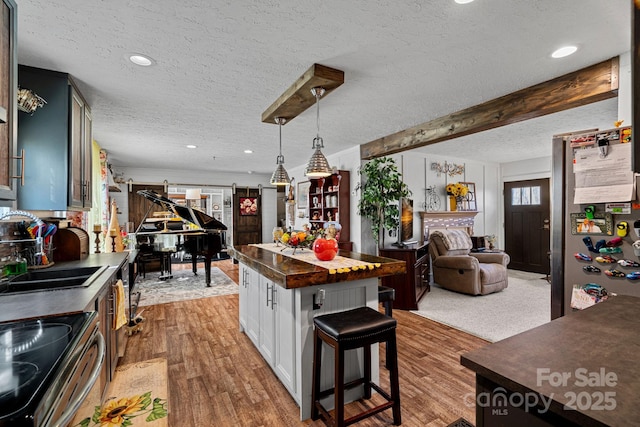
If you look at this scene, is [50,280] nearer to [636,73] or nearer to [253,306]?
[253,306]

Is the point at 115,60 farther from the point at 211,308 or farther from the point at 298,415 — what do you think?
the point at 211,308

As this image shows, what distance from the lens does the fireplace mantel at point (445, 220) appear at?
563cm

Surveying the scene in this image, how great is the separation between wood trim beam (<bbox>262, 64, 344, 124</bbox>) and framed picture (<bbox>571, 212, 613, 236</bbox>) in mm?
1901

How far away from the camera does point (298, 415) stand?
1.95 m

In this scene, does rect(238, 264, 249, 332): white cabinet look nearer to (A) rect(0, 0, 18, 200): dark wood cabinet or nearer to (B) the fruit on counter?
(B) the fruit on counter

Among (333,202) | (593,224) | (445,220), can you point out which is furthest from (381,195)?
(593,224)

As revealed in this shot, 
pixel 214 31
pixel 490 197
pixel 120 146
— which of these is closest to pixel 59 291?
pixel 214 31

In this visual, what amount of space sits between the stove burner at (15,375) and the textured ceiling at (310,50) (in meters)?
1.73

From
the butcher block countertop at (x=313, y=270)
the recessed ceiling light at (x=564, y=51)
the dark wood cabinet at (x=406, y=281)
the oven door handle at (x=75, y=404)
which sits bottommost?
the dark wood cabinet at (x=406, y=281)

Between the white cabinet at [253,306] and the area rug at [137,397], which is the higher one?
the white cabinet at [253,306]

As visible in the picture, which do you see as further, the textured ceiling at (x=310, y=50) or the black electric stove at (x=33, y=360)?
the textured ceiling at (x=310, y=50)

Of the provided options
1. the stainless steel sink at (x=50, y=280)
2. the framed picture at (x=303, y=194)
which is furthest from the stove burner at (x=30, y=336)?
the framed picture at (x=303, y=194)

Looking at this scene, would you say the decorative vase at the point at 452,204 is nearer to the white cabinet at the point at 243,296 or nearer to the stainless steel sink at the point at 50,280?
the white cabinet at the point at 243,296

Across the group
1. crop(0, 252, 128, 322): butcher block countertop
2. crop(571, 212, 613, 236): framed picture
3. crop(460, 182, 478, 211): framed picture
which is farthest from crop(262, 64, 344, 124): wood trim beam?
crop(460, 182, 478, 211): framed picture
